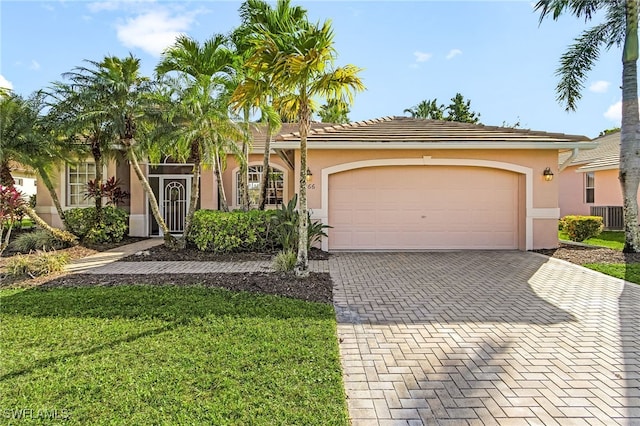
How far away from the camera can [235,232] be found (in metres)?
10.1

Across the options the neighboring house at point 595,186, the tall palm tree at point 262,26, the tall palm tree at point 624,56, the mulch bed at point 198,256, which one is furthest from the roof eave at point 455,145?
the neighboring house at point 595,186

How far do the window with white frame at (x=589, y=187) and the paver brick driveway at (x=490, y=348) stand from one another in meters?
13.8

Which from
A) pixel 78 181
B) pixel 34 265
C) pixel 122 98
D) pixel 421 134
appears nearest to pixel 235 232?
pixel 34 265

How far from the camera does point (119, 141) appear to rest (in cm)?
1072

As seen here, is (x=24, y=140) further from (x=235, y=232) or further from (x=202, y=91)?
(x=235, y=232)

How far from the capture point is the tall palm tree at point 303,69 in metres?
6.39

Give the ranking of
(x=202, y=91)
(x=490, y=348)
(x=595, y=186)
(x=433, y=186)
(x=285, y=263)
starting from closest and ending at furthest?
(x=490, y=348)
(x=285, y=263)
(x=202, y=91)
(x=433, y=186)
(x=595, y=186)

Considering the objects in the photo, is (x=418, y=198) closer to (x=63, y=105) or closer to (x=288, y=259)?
(x=288, y=259)

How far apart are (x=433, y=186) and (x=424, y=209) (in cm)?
79

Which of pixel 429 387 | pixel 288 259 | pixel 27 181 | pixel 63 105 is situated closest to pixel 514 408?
pixel 429 387

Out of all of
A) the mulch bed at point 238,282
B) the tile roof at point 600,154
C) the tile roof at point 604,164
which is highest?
→ the tile roof at point 600,154

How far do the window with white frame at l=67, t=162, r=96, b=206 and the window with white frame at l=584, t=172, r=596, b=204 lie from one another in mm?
24155

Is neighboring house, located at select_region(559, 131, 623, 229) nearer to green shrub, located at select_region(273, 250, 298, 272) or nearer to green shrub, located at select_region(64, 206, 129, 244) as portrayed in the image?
green shrub, located at select_region(273, 250, 298, 272)

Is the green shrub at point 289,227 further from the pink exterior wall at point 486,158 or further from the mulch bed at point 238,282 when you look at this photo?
the pink exterior wall at point 486,158
